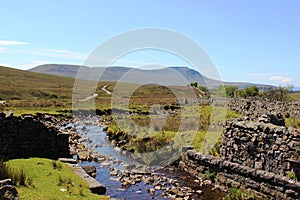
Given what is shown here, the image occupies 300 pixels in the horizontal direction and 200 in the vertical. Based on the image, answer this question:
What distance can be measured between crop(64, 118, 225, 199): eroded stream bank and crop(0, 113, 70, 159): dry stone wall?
2518 millimetres

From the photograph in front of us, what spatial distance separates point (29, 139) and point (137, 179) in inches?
232

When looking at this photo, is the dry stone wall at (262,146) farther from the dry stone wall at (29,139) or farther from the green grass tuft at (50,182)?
the dry stone wall at (29,139)

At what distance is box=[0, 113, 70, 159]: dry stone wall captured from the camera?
50.7 feet

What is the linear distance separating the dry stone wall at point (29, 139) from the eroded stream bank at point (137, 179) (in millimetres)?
2518

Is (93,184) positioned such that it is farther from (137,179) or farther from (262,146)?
(262,146)

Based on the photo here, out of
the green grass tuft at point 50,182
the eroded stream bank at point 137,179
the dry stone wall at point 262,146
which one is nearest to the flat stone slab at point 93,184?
the green grass tuft at point 50,182

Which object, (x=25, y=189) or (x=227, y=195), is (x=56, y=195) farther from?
(x=227, y=195)

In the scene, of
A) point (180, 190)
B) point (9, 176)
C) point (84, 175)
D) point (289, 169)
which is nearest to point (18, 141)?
point (84, 175)

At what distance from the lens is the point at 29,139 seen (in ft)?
52.9

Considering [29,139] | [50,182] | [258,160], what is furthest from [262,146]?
[29,139]

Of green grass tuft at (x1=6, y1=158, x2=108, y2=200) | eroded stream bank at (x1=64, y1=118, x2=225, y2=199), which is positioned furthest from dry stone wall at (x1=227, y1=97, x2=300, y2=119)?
green grass tuft at (x1=6, y1=158, x2=108, y2=200)

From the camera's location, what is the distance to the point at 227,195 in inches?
506

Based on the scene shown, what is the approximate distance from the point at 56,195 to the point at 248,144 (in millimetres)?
8135

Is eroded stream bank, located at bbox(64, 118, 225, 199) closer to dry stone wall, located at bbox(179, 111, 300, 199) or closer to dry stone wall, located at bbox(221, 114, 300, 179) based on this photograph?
dry stone wall, located at bbox(179, 111, 300, 199)
